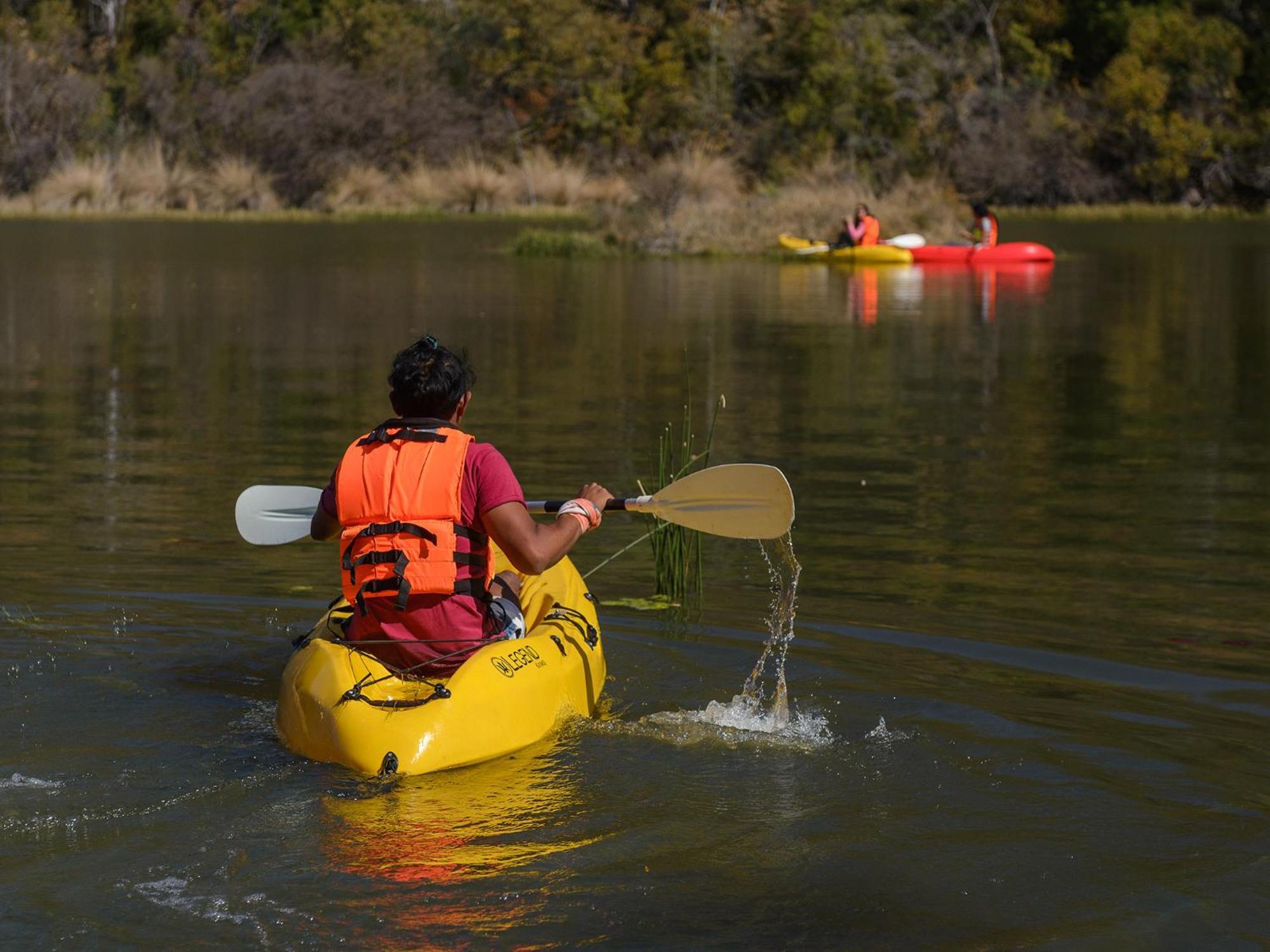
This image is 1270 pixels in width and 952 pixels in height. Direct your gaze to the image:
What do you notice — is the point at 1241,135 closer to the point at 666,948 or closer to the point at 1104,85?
the point at 1104,85

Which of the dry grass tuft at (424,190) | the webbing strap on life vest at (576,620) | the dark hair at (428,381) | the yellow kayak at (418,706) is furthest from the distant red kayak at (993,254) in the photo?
the dark hair at (428,381)

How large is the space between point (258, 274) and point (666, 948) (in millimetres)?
24434

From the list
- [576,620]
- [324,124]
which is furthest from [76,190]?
[576,620]

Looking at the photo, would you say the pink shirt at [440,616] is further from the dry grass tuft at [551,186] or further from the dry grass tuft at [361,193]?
the dry grass tuft at [361,193]

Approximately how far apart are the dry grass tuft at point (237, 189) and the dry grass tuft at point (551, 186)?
6076 mm

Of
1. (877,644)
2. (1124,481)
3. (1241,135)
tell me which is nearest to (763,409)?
(1124,481)

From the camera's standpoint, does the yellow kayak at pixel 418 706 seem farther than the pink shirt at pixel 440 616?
No

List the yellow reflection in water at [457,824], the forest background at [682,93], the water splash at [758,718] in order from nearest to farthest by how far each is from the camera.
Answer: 1. the yellow reflection in water at [457,824]
2. the water splash at [758,718]
3. the forest background at [682,93]

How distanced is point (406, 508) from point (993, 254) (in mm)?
25974

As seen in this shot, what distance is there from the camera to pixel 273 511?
7070 millimetres

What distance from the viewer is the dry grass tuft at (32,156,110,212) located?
45.3m

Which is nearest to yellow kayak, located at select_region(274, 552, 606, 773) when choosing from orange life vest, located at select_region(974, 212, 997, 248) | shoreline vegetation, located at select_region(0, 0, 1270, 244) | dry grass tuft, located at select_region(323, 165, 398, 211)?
orange life vest, located at select_region(974, 212, 997, 248)

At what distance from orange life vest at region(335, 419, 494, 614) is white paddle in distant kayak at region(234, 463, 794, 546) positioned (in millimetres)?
853

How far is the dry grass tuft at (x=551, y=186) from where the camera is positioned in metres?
47.2
